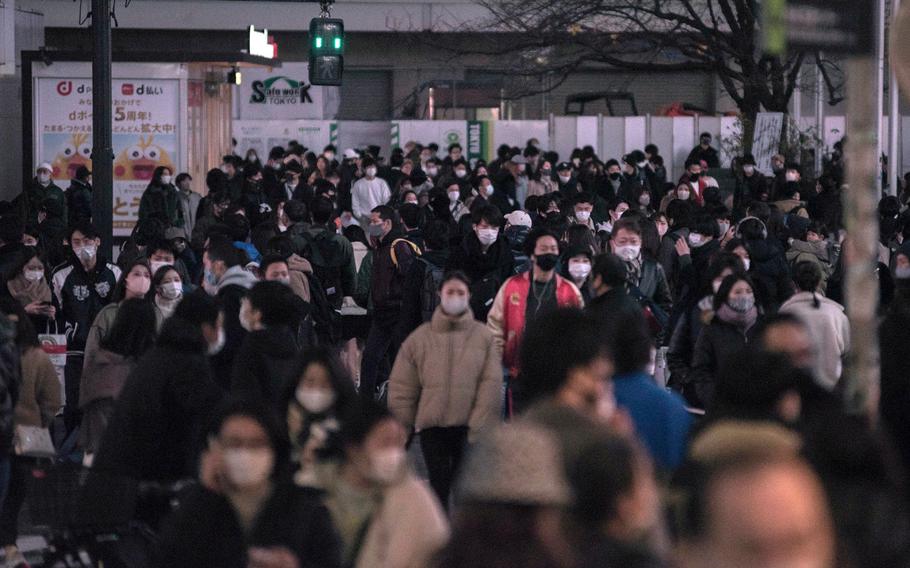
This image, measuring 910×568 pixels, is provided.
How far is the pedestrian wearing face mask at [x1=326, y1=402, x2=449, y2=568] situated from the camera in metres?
5.57

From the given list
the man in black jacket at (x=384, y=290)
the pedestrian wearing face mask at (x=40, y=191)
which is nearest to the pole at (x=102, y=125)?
the man in black jacket at (x=384, y=290)

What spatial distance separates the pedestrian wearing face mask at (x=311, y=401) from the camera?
723 centimetres

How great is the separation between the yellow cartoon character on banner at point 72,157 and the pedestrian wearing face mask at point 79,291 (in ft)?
33.2

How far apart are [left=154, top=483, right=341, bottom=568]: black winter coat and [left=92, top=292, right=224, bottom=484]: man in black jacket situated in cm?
165

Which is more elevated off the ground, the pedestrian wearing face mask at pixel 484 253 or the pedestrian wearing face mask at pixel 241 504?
the pedestrian wearing face mask at pixel 484 253

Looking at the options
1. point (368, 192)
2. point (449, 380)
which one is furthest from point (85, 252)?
point (368, 192)

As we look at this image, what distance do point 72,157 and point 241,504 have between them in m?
18.4

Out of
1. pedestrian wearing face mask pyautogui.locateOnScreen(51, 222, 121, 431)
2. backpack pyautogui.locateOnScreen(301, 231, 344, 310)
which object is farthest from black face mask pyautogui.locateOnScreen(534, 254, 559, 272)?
backpack pyautogui.locateOnScreen(301, 231, 344, 310)

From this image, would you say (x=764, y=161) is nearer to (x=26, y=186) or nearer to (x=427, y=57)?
(x=26, y=186)

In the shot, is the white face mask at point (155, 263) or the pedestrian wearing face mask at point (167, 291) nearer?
the pedestrian wearing face mask at point (167, 291)

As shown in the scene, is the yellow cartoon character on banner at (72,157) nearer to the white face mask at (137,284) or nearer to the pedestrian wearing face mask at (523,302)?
the white face mask at (137,284)

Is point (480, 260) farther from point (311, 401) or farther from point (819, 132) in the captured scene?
point (819, 132)

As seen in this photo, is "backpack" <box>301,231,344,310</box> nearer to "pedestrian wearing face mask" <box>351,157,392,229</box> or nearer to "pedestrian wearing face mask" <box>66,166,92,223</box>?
"pedestrian wearing face mask" <box>66,166,92,223</box>

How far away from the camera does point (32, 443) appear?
9.24 m
